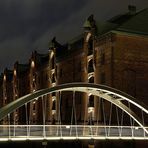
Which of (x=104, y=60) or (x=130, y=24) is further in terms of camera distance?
(x=130, y=24)

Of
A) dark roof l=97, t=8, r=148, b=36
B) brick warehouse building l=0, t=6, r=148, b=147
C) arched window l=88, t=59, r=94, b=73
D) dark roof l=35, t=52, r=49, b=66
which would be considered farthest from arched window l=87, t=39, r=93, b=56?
dark roof l=35, t=52, r=49, b=66

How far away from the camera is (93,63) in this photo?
1865 inches

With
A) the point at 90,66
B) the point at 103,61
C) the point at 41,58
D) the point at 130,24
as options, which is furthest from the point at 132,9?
the point at 41,58

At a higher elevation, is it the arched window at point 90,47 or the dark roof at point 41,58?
the dark roof at point 41,58

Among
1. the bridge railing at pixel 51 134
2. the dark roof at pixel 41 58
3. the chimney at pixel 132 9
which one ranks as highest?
the chimney at pixel 132 9

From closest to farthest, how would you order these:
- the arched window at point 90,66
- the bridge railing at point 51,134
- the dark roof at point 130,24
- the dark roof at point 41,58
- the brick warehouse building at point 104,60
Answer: the bridge railing at point 51,134 → the brick warehouse building at point 104,60 → the dark roof at point 130,24 → the arched window at point 90,66 → the dark roof at point 41,58

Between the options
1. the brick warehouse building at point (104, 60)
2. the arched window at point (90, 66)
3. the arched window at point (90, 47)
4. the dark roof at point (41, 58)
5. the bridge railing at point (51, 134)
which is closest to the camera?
the bridge railing at point (51, 134)

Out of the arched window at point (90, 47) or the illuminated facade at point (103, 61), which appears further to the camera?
the arched window at point (90, 47)

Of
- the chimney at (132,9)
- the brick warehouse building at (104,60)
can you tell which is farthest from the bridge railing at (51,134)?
the chimney at (132,9)

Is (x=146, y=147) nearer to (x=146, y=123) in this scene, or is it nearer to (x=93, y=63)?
(x=146, y=123)

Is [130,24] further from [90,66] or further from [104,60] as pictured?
[90,66]

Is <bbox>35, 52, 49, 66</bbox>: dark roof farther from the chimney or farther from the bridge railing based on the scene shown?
the bridge railing

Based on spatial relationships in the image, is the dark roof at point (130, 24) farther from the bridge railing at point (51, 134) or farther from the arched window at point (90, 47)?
the bridge railing at point (51, 134)

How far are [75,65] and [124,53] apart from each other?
9099mm
